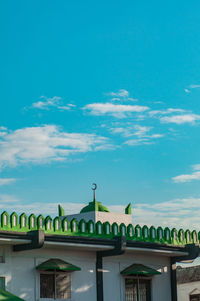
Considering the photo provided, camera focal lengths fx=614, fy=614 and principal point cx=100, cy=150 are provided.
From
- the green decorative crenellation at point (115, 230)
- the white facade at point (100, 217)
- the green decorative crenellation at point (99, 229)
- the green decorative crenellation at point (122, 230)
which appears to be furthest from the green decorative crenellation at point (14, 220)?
the white facade at point (100, 217)

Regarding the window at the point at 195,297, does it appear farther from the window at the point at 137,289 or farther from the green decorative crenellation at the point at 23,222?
the green decorative crenellation at the point at 23,222

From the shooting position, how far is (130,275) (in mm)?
27984

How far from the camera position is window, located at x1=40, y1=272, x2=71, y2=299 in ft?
82.9

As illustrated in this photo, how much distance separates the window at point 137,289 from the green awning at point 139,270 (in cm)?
47

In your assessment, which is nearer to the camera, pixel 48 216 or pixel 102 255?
pixel 48 216

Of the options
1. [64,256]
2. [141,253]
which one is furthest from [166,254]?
A: [64,256]

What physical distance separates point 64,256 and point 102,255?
1.88 metres

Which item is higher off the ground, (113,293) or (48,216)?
(48,216)

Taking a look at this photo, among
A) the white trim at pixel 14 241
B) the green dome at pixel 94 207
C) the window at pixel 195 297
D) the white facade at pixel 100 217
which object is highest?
the green dome at pixel 94 207

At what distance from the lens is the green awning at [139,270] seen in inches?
1086

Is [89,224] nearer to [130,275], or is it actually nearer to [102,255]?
[102,255]

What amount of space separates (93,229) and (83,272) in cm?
194

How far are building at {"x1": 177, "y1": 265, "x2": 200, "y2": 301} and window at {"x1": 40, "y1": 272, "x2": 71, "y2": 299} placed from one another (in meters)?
11.6

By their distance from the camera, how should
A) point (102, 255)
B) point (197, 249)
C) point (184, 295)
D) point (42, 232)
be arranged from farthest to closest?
point (184, 295), point (197, 249), point (102, 255), point (42, 232)
